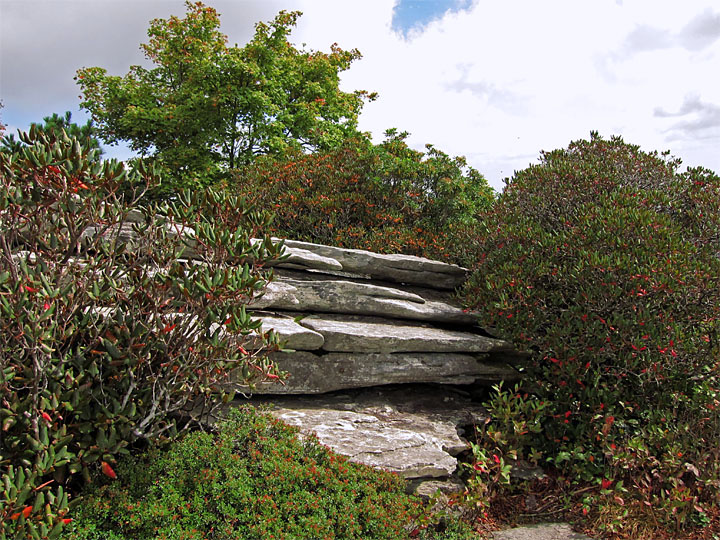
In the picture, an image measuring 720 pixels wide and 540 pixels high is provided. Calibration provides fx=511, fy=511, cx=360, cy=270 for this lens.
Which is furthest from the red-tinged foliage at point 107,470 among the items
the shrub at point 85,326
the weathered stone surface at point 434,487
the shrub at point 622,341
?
the shrub at point 622,341

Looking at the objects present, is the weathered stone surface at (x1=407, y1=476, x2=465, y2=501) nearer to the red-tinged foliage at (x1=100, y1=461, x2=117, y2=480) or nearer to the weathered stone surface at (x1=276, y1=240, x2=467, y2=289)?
the red-tinged foliage at (x1=100, y1=461, x2=117, y2=480)

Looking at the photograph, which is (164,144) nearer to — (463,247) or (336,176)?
(336,176)

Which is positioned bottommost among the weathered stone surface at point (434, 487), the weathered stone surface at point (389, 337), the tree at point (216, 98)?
the weathered stone surface at point (434, 487)

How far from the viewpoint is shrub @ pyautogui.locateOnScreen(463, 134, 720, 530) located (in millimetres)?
5270

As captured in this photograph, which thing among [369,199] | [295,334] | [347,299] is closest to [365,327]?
[347,299]

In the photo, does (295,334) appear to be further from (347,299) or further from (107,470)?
(107,470)

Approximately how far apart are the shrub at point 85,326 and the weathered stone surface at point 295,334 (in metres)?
0.82

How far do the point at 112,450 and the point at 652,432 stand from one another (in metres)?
5.18

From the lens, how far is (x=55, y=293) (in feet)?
12.2

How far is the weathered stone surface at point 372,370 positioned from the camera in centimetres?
555

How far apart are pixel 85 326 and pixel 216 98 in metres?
13.1

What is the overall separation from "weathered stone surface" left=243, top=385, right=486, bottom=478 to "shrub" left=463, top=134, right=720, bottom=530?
986 millimetres

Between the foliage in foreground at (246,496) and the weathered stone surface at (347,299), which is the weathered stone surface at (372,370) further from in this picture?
the foliage in foreground at (246,496)

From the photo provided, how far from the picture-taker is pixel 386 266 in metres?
7.09
